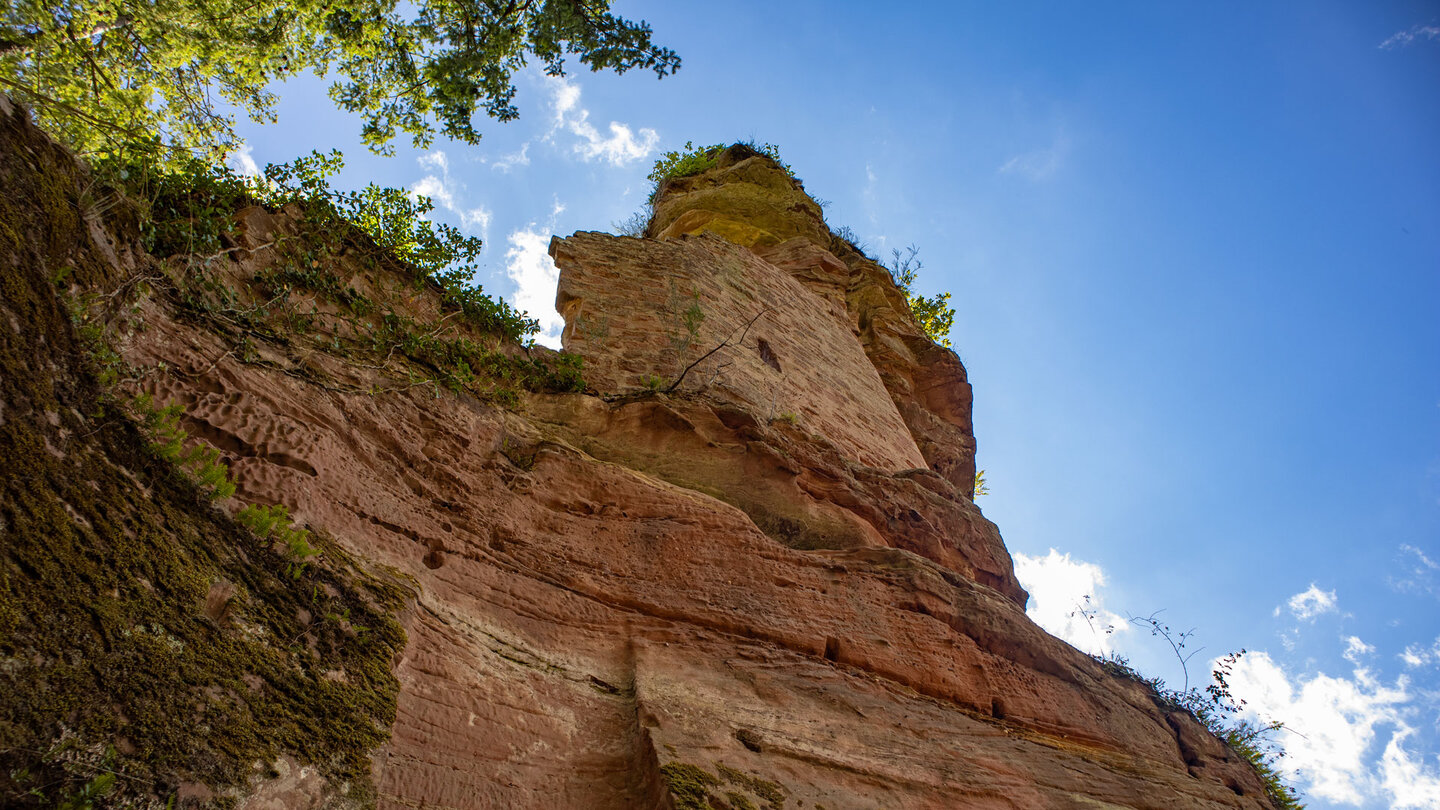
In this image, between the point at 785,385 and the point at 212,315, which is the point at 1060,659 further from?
the point at 212,315

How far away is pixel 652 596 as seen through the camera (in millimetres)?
5102

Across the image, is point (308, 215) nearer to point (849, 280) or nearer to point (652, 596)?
point (652, 596)

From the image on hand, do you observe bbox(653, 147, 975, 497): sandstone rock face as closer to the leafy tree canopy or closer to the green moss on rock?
the leafy tree canopy

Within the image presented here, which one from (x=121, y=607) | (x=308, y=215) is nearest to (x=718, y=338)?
(x=308, y=215)

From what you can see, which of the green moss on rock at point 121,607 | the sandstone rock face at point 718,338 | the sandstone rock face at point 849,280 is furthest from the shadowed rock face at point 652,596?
the sandstone rock face at point 849,280

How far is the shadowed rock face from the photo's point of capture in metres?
3.86

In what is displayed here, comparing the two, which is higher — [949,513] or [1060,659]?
[949,513]

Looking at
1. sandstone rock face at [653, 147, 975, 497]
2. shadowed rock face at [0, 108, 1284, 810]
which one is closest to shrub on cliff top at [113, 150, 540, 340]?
shadowed rock face at [0, 108, 1284, 810]

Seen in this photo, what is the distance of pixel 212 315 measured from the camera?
15.0ft

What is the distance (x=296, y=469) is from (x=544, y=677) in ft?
5.33

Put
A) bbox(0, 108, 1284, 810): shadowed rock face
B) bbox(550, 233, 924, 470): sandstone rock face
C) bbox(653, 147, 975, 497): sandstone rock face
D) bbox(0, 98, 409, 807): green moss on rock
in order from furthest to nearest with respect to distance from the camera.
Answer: bbox(653, 147, 975, 497): sandstone rock face
bbox(550, 233, 924, 470): sandstone rock face
bbox(0, 108, 1284, 810): shadowed rock face
bbox(0, 98, 409, 807): green moss on rock

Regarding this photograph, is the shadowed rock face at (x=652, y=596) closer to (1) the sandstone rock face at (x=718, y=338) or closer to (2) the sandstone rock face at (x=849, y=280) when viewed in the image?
(1) the sandstone rock face at (x=718, y=338)

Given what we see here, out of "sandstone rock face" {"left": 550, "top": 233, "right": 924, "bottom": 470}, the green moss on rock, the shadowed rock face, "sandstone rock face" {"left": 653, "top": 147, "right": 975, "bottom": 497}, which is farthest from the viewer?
"sandstone rock face" {"left": 653, "top": 147, "right": 975, "bottom": 497}

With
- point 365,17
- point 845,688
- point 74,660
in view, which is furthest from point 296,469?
point 365,17
